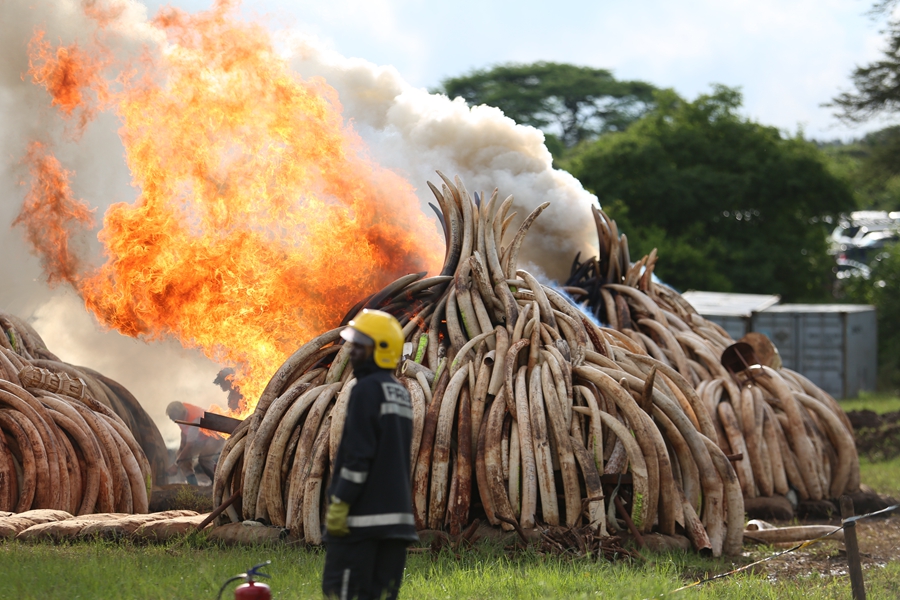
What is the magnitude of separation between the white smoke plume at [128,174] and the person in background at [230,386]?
31.2 inches

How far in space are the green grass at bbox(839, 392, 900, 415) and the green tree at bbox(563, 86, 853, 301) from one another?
22.2 ft

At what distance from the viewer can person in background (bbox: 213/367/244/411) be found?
11680 millimetres

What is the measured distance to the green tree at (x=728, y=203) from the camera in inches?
1256

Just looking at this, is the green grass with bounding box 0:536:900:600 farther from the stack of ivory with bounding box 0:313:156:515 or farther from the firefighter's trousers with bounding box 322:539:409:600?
the stack of ivory with bounding box 0:313:156:515

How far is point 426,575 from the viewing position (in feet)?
21.3

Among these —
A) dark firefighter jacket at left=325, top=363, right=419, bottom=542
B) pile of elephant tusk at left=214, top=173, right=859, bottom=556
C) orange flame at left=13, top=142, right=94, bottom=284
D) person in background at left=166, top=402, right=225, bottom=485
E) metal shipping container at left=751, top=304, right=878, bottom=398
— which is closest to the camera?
dark firefighter jacket at left=325, top=363, right=419, bottom=542

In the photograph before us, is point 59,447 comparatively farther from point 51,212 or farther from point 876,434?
point 876,434

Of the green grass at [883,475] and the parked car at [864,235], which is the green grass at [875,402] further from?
the parked car at [864,235]

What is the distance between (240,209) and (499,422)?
186 inches

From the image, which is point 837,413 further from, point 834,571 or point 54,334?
point 54,334

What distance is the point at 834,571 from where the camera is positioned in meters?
7.63

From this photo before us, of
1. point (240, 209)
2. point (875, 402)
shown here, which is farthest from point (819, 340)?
point (240, 209)

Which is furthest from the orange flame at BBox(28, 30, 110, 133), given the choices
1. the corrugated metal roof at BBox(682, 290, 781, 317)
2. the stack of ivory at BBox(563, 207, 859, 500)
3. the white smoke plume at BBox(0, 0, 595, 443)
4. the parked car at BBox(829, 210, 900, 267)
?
the parked car at BBox(829, 210, 900, 267)

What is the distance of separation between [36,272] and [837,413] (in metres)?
10.5
